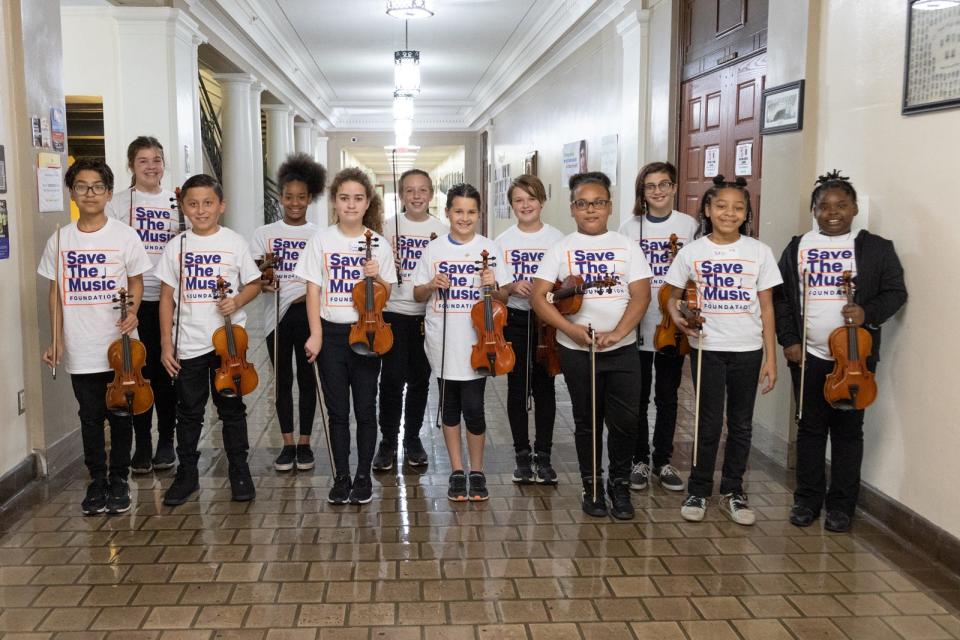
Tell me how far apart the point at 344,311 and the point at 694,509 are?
1.59 meters

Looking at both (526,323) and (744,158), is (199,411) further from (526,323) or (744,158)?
(744,158)

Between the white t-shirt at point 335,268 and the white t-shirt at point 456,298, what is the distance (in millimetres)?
259

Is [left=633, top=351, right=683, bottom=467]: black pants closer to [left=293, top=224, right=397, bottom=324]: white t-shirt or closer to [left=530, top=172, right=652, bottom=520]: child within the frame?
[left=530, top=172, right=652, bottom=520]: child

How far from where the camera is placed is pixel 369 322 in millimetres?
3414

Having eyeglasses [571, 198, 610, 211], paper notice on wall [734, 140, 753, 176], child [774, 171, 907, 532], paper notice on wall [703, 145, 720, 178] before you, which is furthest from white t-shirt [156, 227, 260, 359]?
paper notice on wall [703, 145, 720, 178]

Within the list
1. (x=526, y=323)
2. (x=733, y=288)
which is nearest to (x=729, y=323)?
(x=733, y=288)

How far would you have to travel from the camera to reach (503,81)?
13195 millimetres

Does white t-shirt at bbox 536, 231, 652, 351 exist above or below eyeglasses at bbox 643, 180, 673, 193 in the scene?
below

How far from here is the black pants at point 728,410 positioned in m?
3.40

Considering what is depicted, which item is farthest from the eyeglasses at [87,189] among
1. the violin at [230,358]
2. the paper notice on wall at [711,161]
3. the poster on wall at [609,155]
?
the poster on wall at [609,155]

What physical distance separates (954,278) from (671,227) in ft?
3.74

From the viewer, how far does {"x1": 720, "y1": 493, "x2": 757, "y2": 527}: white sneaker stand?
134 inches

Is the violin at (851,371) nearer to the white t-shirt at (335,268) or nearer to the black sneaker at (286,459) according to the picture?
the white t-shirt at (335,268)

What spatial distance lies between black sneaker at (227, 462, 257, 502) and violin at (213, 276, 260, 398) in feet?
1.24
